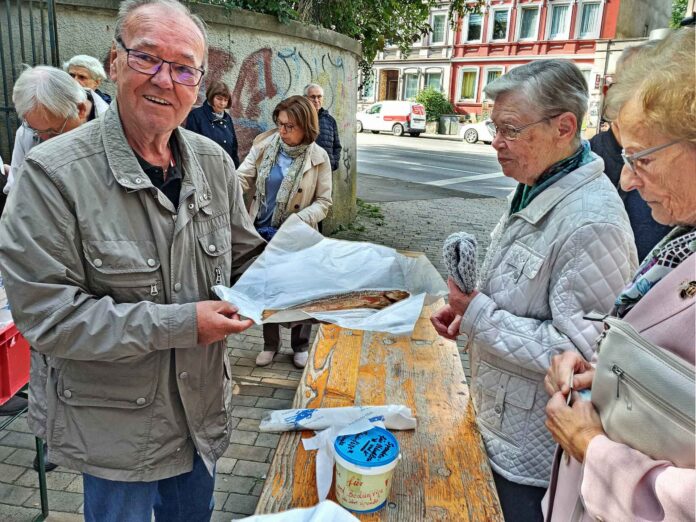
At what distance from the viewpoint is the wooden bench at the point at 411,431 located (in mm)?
1500

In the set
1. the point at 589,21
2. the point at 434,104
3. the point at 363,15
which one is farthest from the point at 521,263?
the point at 589,21

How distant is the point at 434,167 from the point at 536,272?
16131 millimetres

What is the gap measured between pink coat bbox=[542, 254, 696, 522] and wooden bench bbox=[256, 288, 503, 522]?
1.58 ft

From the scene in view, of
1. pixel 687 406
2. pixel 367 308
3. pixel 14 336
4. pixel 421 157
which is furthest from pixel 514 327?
pixel 421 157

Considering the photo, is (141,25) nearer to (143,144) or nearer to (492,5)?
(143,144)

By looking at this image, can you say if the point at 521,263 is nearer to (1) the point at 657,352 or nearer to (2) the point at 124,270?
(1) the point at 657,352

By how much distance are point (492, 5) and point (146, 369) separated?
38.9m

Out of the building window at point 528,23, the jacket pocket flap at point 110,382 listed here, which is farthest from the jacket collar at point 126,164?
the building window at point 528,23

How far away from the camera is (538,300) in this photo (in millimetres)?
1676

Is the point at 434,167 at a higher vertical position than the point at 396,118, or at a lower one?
lower

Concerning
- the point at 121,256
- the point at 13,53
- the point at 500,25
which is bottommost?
the point at 121,256

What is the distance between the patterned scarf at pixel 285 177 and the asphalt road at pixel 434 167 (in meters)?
7.59

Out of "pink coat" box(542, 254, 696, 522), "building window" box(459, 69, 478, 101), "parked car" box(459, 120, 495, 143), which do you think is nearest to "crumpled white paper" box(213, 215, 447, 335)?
"pink coat" box(542, 254, 696, 522)

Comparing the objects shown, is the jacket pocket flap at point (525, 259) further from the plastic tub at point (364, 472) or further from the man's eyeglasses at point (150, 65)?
the man's eyeglasses at point (150, 65)
